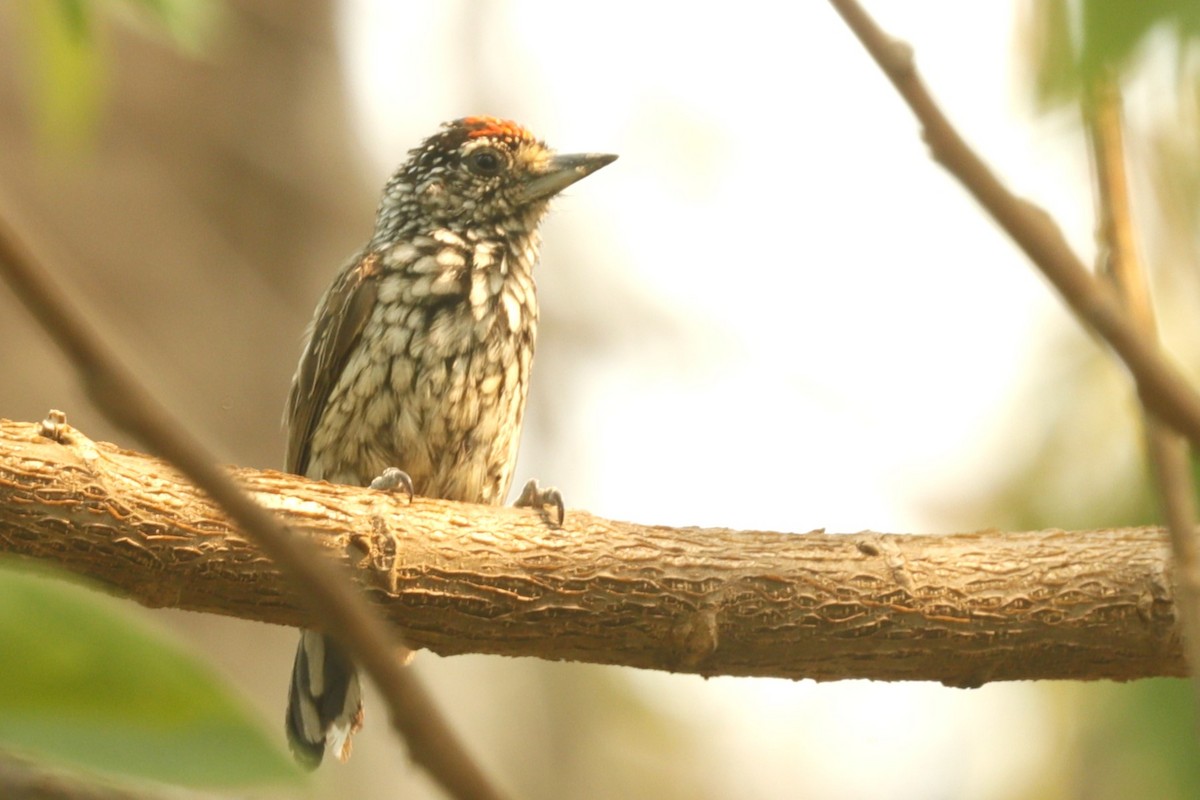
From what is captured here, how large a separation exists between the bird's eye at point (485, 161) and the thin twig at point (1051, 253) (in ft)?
12.3

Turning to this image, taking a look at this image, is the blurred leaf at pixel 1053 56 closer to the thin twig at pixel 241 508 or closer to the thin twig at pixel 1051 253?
the thin twig at pixel 1051 253

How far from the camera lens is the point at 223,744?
725 millimetres

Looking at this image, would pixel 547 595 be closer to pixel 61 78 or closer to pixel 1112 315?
pixel 61 78

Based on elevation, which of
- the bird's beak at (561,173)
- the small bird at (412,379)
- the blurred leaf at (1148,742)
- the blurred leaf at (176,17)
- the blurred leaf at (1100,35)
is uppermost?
the bird's beak at (561,173)

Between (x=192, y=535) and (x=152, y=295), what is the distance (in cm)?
354

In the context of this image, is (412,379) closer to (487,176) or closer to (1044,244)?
(487,176)

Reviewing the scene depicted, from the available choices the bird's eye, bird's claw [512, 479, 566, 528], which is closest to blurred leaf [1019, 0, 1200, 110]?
bird's claw [512, 479, 566, 528]

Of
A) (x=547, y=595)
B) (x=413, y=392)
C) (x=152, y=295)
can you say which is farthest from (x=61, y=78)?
(x=152, y=295)

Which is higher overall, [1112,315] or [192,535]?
[192,535]

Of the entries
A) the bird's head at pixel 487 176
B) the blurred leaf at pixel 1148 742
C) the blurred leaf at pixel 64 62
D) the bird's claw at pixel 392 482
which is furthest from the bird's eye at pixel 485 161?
the blurred leaf at pixel 64 62

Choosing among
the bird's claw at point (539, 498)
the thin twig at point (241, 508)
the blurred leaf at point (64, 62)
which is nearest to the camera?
the thin twig at point (241, 508)

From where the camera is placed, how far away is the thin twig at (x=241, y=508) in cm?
71

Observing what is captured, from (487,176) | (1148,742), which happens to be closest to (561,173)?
(487,176)

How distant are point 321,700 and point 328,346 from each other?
107 centimetres
